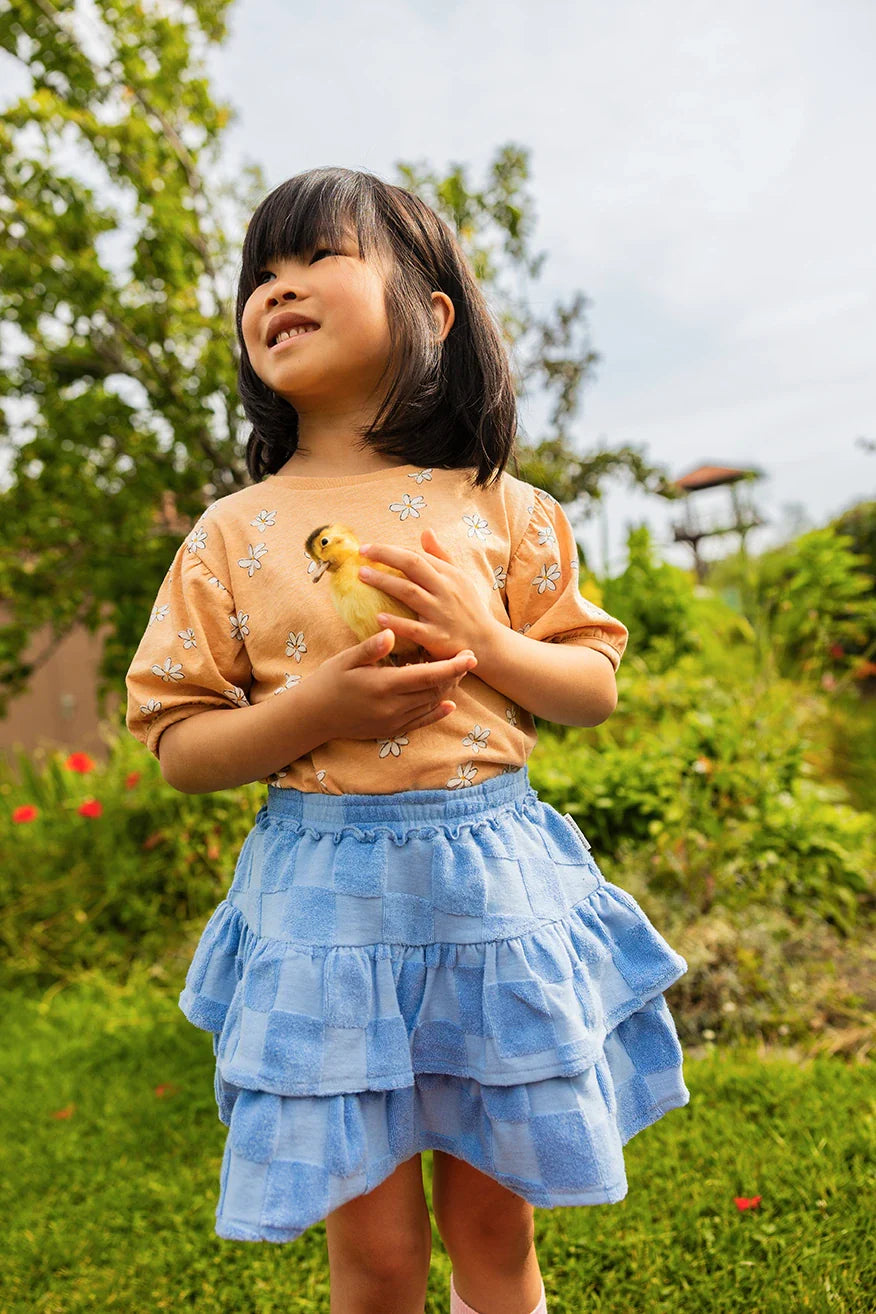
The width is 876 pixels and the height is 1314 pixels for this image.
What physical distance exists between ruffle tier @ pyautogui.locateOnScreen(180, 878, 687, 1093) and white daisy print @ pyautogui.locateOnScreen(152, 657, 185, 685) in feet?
1.19

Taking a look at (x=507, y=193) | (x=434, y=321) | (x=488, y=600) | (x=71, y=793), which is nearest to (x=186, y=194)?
(x=507, y=193)

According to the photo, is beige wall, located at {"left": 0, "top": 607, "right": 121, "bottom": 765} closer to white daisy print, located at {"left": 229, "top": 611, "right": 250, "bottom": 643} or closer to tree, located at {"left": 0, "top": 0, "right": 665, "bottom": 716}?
tree, located at {"left": 0, "top": 0, "right": 665, "bottom": 716}

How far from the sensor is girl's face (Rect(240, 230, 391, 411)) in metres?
1.37

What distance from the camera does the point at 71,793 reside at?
503 centimetres

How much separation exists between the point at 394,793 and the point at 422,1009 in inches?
11.0

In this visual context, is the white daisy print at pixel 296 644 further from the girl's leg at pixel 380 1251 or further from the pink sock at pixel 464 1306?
the pink sock at pixel 464 1306

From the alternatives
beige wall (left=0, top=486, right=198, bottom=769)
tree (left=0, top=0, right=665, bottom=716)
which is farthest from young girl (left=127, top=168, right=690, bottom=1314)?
beige wall (left=0, top=486, right=198, bottom=769)

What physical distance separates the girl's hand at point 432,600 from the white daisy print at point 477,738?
0.12 meters

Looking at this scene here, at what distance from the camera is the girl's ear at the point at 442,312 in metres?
1.52

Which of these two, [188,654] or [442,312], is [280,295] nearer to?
[442,312]

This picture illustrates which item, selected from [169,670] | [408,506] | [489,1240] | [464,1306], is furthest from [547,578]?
[464,1306]

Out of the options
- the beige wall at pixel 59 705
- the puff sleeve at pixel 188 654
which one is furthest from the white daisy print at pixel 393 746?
the beige wall at pixel 59 705

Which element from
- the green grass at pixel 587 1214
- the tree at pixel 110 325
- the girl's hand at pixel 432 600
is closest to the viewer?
the girl's hand at pixel 432 600

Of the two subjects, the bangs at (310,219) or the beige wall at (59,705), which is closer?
the bangs at (310,219)
